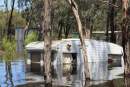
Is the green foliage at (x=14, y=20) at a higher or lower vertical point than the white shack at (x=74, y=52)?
higher

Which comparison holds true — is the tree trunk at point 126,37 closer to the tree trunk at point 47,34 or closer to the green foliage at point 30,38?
the tree trunk at point 47,34

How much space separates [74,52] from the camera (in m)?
44.2

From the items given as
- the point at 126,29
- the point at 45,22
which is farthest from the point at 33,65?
the point at 126,29

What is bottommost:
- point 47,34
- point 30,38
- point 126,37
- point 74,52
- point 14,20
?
Result: point 74,52

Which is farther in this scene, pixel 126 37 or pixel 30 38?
pixel 30 38

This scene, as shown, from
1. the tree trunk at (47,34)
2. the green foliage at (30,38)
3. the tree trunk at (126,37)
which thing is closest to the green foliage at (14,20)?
the green foliage at (30,38)

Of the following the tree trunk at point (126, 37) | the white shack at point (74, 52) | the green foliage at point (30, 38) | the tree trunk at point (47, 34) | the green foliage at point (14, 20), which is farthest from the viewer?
the green foliage at point (14, 20)

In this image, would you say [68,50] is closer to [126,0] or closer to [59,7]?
[59,7]

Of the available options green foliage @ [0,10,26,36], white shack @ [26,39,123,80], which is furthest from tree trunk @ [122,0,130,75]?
green foliage @ [0,10,26,36]

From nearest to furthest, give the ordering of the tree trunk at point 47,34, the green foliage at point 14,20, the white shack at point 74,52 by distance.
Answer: the tree trunk at point 47,34 → the white shack at point 74,52 → the green foliage at point 14,20

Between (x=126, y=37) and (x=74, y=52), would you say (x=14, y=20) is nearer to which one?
(x=74, y=52)

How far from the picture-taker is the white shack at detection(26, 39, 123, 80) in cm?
4378

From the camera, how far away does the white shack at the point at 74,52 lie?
43781 millimetres

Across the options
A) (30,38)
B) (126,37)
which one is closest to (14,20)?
(30,38)
